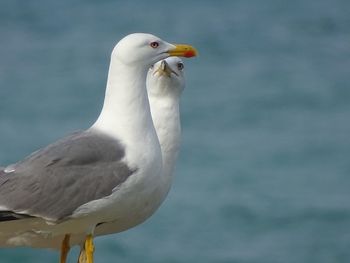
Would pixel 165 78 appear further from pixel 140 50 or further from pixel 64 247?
pixel 64 247

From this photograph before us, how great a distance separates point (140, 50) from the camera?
7.66 meters

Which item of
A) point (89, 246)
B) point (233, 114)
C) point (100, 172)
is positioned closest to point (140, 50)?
point (100, 172)

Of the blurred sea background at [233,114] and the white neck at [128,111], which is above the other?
the blurred sea background at [233,114]

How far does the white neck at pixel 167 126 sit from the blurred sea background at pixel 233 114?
7.69 meters

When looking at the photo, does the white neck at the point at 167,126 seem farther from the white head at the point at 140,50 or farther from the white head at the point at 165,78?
the white head at the point at 140,50

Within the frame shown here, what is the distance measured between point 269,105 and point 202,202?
14.7ft

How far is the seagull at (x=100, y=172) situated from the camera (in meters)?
7.41

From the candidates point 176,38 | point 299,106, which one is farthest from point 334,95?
point 176,38

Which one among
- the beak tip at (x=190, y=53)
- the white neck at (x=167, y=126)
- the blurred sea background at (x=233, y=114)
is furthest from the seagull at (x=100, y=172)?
the blurred sea background at (x=233, y=114)

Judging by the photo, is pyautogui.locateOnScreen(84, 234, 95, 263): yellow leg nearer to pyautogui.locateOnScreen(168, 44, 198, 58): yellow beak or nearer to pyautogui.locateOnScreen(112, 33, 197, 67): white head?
pyautogui.locateOnScreen(112, 33, 197, 67): white head

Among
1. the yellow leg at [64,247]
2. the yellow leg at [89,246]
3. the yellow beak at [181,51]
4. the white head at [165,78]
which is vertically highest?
the white head at [165,78]

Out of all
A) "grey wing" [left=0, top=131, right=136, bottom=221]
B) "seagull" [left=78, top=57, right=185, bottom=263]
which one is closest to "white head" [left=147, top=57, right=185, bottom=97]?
"seagull" [left=78, top=57, right=185, bottom=263]

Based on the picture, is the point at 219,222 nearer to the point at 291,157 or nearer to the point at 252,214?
the point at 252,214

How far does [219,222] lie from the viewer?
1806 centimetres
